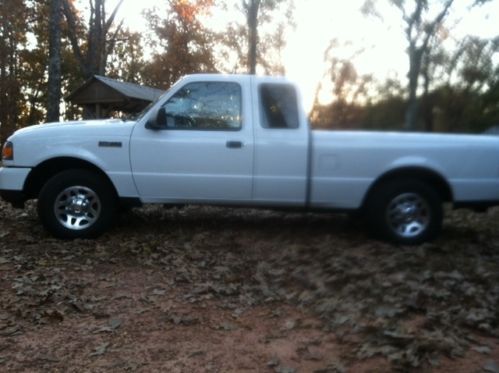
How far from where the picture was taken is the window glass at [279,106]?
20.6ft

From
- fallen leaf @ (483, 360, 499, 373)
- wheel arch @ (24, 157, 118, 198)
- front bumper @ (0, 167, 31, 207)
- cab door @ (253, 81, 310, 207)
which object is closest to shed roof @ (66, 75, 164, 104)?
wheel arch @ (24, 157, 118, 198)

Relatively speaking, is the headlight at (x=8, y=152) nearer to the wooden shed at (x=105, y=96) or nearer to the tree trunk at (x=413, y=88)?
the tree trunk at (x=413, y=88)

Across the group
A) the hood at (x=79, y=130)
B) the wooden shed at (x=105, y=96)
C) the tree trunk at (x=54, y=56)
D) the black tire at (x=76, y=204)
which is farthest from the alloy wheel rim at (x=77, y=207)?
the wooden shed at (x=105, y=96)

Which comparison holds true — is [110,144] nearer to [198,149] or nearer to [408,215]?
[198,149]

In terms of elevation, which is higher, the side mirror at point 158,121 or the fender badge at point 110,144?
the side mirror at point 158,121

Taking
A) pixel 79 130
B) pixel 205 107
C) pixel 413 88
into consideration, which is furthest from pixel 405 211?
pixel 413 88

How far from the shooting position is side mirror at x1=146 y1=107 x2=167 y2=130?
6.18 meters

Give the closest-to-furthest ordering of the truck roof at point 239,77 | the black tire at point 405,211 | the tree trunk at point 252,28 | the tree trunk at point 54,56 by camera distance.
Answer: the black tire at point 405,211 → the truck roof at point 239,77 → the tree trunk at point 54,56 → the tree trunk at point 252,28

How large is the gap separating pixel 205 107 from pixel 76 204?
73.7 inches

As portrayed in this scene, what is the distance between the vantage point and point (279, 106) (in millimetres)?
6344

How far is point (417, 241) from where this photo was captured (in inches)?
243

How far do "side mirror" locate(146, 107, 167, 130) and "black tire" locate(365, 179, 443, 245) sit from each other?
252 cm

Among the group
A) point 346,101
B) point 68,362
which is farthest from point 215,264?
point 346,101

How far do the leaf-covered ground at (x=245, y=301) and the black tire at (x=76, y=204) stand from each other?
168 mm
